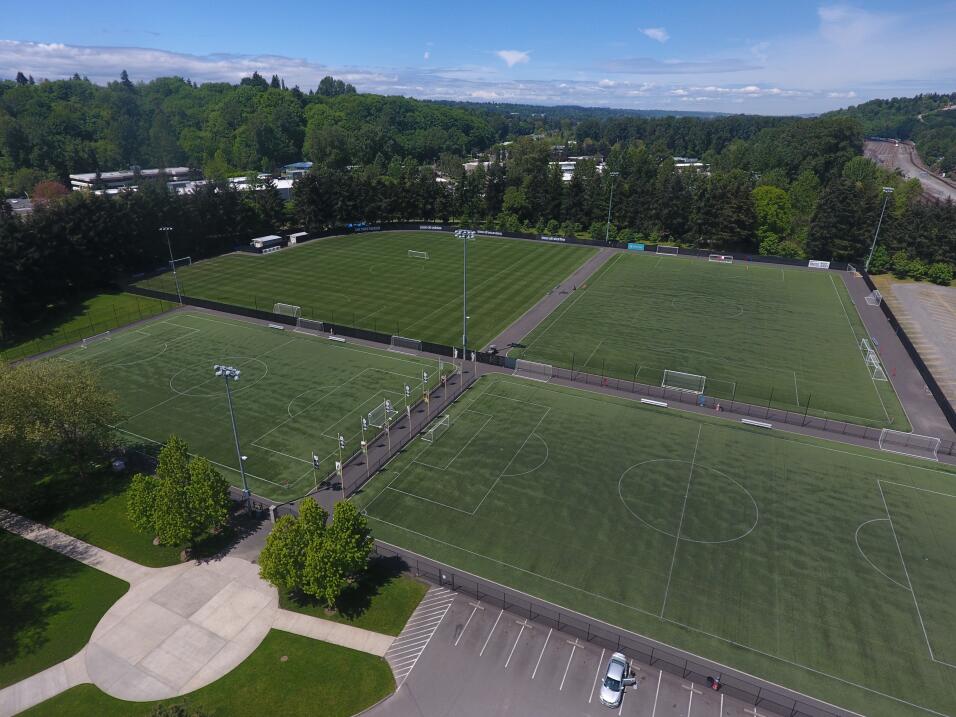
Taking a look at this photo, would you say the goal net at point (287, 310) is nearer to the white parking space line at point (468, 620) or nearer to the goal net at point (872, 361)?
the white parking space line at point (468, 620)

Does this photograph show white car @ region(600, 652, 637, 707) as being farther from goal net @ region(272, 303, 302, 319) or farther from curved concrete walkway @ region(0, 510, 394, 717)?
goal net @ region(272, 303, 302, 319)

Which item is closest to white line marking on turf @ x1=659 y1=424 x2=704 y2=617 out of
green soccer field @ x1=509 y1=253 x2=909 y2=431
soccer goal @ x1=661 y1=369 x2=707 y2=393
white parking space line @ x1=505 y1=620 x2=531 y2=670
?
soccer goal @ x1=661 y1=369 x2=707 y2=393

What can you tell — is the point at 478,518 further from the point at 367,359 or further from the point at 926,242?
the point at 926,242

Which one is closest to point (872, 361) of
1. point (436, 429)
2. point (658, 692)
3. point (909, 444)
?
point (909, 444)

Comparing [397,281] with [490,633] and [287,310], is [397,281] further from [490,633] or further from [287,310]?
[490,633]

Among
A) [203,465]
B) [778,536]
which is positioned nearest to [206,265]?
[203,465]
